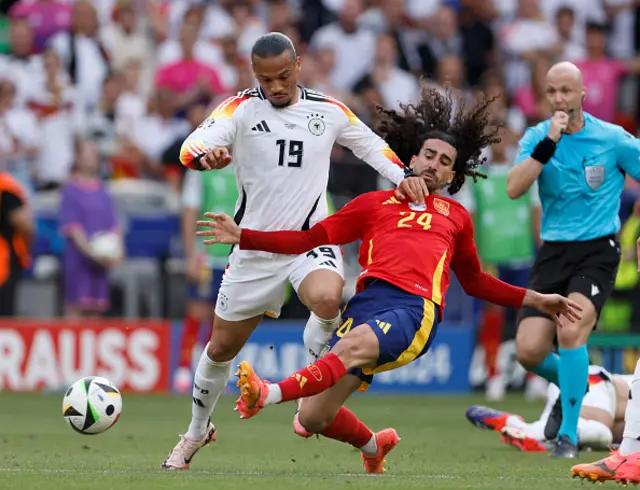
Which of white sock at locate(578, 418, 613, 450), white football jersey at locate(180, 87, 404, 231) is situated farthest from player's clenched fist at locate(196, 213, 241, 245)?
white sock at locate(578, 418, 613, 450)

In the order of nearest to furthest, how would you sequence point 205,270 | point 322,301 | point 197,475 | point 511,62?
point 197,475, point 322,301, point 205,270, point 511,62

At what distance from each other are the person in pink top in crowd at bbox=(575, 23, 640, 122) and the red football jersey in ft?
33.6

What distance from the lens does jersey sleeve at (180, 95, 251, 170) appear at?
7.53 meters

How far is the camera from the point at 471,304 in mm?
15969

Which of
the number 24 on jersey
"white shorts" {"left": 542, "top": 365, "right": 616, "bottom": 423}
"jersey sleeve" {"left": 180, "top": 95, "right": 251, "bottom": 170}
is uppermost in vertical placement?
"jersey sleeve" {"left": 180, "top": 95, "right": 251, "bottom": 170}

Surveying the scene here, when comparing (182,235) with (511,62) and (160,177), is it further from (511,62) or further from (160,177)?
(511,62)

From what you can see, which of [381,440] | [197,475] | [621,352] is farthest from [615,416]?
[621,352]

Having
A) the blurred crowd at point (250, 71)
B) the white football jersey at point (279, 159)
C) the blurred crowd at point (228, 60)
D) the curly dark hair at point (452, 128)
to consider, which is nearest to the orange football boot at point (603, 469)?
the curly dark hair at point (452, 128)

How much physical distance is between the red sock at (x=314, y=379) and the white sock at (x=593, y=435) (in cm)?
309

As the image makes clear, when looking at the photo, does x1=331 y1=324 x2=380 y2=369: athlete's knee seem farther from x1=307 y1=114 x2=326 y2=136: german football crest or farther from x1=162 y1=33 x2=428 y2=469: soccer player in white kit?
x1=307 y1=114 x2=326 y2=136: german football crest

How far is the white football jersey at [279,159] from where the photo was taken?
813 cm

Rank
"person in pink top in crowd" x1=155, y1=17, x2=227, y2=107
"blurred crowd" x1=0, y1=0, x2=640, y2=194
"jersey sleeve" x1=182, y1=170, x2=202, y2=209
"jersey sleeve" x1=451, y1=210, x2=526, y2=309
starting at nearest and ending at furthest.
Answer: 1. "jersey sleeve" x1=451, y1=210, x2=526, y2=309
2. "jersey sleeve" x1=182, y1=170, x2=202, y2=209
3. "blurred crowd" x1=0, y1=0, x2=640, y2=194
4. "person in pink top in crowd" x1=155, y1=17, x2=227, y2=107

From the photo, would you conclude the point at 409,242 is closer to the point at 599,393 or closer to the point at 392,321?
the point at 392,321

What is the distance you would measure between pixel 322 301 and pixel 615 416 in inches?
118
